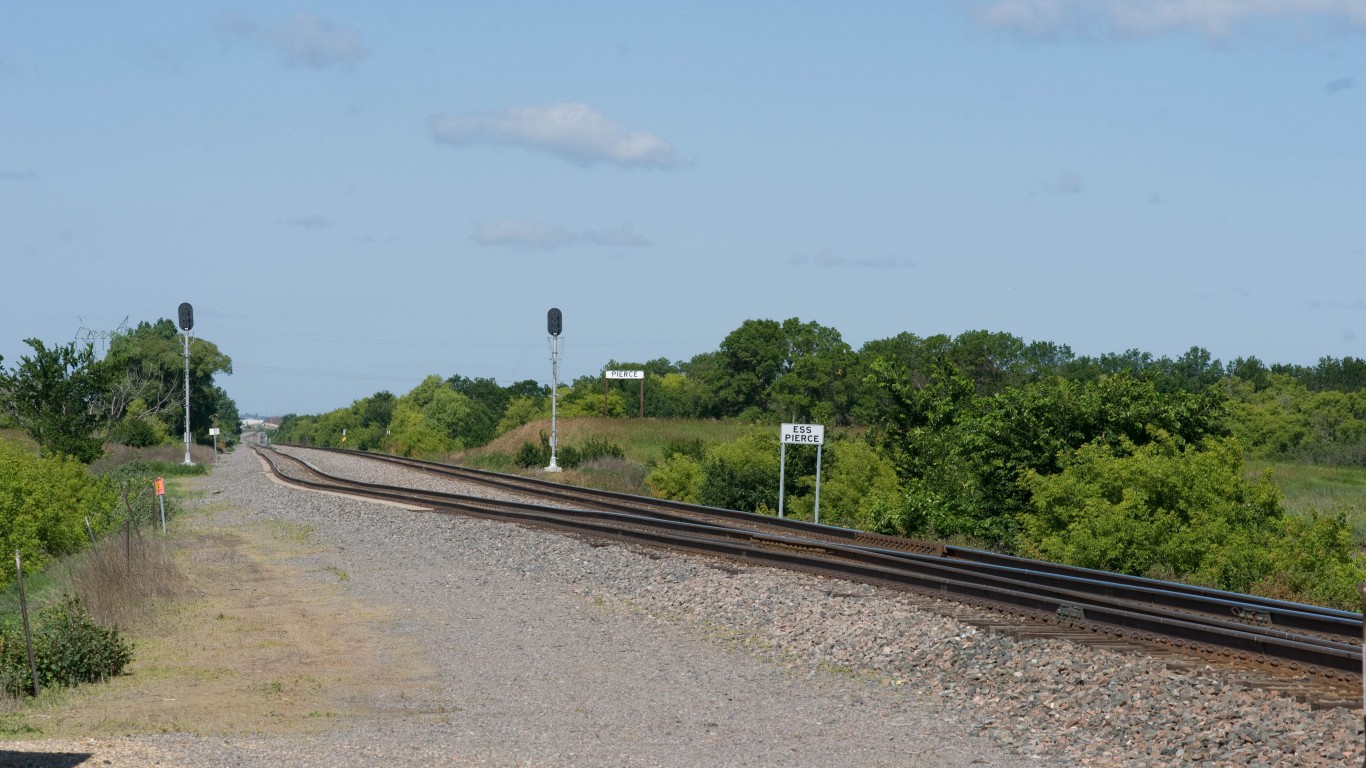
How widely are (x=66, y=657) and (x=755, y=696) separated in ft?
22.7

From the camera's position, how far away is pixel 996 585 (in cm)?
1515

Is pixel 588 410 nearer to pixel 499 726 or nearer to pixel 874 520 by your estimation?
pixel 874 520

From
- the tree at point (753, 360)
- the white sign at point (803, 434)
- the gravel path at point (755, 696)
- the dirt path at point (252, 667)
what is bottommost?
the dirt path at point (252, 667)

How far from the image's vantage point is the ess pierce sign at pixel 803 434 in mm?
24844

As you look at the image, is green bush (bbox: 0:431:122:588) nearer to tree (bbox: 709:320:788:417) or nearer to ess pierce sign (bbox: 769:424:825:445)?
ess pierce sign (bbox: 769:424:825:445)

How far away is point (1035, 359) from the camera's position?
9638 cm

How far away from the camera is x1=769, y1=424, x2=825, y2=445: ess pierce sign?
978 inches

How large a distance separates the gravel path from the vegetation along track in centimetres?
59

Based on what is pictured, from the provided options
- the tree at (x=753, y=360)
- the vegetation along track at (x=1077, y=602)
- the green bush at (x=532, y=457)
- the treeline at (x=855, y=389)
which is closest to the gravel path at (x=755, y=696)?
the vegetation along track at (x=1077, y=602)

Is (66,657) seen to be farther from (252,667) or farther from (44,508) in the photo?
(44,508)

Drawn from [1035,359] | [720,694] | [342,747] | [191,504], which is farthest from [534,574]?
[1035,359]

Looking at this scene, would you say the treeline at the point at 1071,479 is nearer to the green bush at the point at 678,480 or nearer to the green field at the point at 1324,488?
the green bush at the point at 678,480

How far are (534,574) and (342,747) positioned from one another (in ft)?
30.6

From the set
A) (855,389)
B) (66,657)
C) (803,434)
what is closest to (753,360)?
(855,389)
